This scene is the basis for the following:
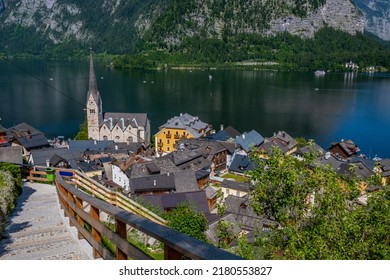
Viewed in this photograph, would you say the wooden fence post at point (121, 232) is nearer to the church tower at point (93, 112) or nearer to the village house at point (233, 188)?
the village house at point (233, 188)

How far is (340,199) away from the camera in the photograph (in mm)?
5332

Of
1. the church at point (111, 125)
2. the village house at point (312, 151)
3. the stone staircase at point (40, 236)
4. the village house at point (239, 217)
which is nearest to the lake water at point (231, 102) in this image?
the church at point (111, 125)

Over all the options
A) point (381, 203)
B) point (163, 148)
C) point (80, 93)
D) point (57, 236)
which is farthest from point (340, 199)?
point (80, 93)

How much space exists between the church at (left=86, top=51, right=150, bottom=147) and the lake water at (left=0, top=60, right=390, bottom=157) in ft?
21.3

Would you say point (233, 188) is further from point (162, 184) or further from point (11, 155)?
point (11, 155)

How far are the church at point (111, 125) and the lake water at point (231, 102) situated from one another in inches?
255

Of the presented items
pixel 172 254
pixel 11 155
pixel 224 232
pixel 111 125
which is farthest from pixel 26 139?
pixel 172 254

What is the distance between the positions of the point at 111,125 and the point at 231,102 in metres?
31.5

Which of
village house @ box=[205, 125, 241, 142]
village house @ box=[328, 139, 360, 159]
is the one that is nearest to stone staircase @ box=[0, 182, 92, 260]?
village house @ box=[205, 125, 241, 142]

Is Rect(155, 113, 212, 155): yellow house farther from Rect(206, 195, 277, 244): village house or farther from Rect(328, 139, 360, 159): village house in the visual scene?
Rect(206, 195, 277, 244): village house

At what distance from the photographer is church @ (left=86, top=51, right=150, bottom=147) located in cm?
3841

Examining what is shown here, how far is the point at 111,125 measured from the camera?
39.2m

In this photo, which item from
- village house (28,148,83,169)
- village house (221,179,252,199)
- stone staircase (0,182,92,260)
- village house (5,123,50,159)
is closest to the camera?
stone staircase (0,182,92,260)

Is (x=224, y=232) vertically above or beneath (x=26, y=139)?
above
